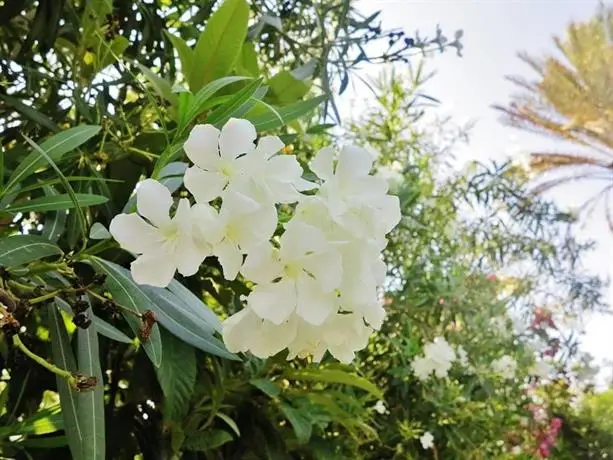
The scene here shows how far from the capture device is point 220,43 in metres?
0.65

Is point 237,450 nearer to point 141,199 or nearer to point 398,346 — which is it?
point 398,346

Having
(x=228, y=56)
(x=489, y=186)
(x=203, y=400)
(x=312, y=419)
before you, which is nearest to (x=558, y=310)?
(x=489, y=186)

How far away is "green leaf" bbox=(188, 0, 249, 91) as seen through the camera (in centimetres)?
63

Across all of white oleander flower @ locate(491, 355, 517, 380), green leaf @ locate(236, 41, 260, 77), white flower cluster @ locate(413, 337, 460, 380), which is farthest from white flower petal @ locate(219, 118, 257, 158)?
white oleander flower @ locate(491, 355, 517, 380)

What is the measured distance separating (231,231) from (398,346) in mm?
846

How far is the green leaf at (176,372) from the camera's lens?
65 centimetres

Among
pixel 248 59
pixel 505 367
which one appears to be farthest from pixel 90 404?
pixel 505 367

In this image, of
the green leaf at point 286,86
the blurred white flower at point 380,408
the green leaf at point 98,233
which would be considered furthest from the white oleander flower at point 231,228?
the blurred white flower at point 380,408

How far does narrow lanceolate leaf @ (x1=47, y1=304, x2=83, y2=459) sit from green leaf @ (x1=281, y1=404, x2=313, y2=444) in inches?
15.8

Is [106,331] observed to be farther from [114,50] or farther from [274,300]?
[114,50]

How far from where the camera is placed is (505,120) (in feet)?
10.3

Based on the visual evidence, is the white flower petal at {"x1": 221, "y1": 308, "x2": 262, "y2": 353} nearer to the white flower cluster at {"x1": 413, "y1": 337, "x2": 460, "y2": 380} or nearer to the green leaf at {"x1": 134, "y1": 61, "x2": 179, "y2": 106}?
the green leaf at {"x1": 134, "y1": 61, "x2": 179, "y2": 106}

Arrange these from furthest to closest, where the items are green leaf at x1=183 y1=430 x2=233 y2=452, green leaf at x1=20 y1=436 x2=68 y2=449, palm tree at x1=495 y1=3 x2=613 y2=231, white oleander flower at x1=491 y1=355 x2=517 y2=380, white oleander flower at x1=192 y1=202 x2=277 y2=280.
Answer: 1. palm tree at x1=495 y1=3 x2=613 y2=231
2. white oleander flower at x1=491 y1=355 x2=517 y2=380
3. green leaf at x1=183 y1=430 x2=233 y2=452
4. green leaf at x1=20 y1=436 x2=68 y2=449
5. white oleander flower at x1=192 y1=202 x2=277 y2=280

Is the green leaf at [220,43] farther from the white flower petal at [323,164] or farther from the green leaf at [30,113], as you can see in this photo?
the white flower petal at [323,164]
